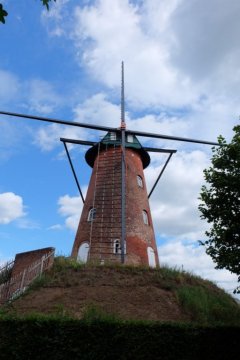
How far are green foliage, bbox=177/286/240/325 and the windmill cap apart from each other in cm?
1181

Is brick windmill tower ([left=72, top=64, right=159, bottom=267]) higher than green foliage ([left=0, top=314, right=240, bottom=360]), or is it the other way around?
brick windmill tower ([left=72, top=64, right=159, bottom=267])

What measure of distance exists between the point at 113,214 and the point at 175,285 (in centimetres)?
683

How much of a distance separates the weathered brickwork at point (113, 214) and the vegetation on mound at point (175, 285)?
3114 millimetres

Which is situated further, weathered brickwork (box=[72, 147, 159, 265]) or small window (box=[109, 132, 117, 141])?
small window (box=[109, 132, 117, 141])

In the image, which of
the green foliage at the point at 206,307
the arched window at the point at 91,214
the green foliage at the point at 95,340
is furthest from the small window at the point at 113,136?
the green foliage at the point at 95,340

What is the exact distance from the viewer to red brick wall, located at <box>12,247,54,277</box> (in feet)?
57.5

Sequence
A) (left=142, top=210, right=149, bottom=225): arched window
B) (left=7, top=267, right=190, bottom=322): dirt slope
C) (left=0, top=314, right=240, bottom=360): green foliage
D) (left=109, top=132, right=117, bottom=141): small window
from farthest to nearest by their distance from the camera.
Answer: (left=109, top=132, right=117, bottom=141): small window → (left=142, top=210, right=149, bottom=225): arched window → (left=7, top=267, right=190, bottom=322): dirt slope → (left=0, top=314, right=240, bottom=360): green foliage

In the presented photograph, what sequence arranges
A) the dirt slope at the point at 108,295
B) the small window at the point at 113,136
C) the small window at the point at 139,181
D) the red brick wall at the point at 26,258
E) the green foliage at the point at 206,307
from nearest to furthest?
the dirt slope at the point at 108,295 → the green foliage at the point at 206,307 → the red brick wall at the point at 26,258 → the small window at the point at 139,181 → the small window at the point at 113,136

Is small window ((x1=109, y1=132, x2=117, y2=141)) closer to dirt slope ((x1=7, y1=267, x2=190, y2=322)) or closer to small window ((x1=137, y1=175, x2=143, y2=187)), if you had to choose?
small window ((x1=137, y1=175, x2=143, y2=187))

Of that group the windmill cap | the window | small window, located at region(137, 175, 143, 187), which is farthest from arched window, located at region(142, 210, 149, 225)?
the windmill cap

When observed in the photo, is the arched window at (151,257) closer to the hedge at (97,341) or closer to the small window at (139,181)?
the small window at (139,181)

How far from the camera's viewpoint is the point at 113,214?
842 inches

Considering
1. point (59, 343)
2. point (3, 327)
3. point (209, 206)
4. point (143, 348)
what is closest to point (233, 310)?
point (209, 206)

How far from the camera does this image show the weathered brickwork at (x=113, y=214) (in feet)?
67.5
